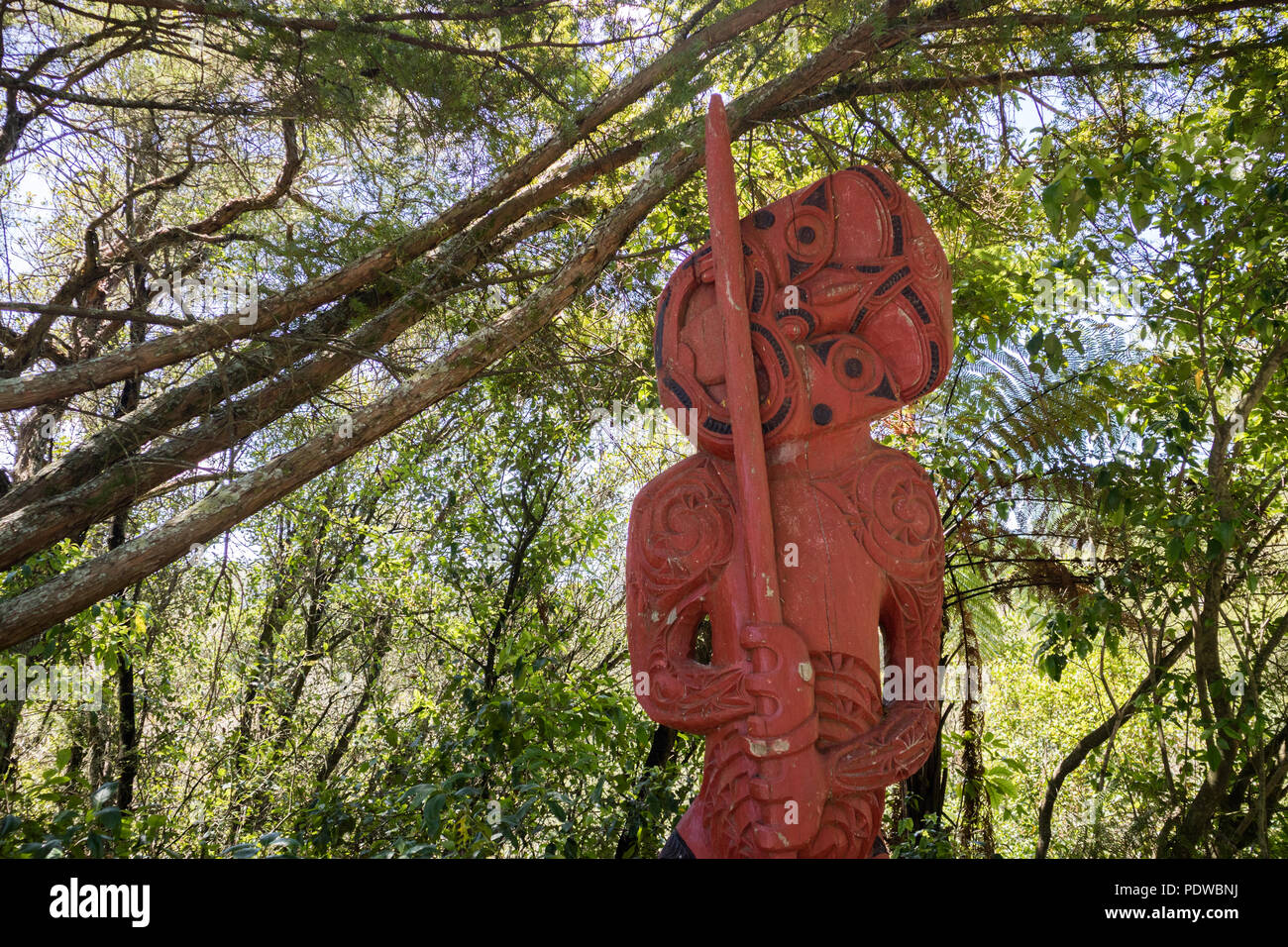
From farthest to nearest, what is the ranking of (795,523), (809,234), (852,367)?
1. (809,234)
2. (852,367)
3. (795,523)

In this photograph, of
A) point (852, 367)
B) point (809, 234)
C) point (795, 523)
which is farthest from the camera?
point (809, 234)

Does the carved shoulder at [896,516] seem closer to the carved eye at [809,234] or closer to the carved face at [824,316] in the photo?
the carved face at [824,316]

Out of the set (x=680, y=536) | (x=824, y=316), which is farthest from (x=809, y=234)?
(x=680, y=536)

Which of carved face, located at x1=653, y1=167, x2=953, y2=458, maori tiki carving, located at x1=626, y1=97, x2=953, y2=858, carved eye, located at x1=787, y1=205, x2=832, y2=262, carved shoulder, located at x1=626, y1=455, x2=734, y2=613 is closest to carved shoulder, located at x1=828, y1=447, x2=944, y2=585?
maori tiki carving, located at x1=626, y1=97, x2=953, y2=858

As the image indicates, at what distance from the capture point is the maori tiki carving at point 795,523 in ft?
9.23

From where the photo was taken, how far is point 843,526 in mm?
3094

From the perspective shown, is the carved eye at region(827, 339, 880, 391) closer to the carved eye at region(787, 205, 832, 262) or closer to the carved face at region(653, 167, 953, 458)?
the carved face at region(653, 167, 953, 458)

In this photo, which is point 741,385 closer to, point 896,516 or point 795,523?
point 795,523

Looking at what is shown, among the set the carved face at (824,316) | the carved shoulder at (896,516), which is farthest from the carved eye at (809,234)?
the carved shoulder at (896,516)

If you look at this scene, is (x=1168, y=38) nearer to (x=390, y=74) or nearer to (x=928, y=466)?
(x=928, y=466)

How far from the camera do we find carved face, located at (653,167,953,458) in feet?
10.5

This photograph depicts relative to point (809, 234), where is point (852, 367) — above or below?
below

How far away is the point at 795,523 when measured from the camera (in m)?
3.11

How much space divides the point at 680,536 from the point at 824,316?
98 centimetres
